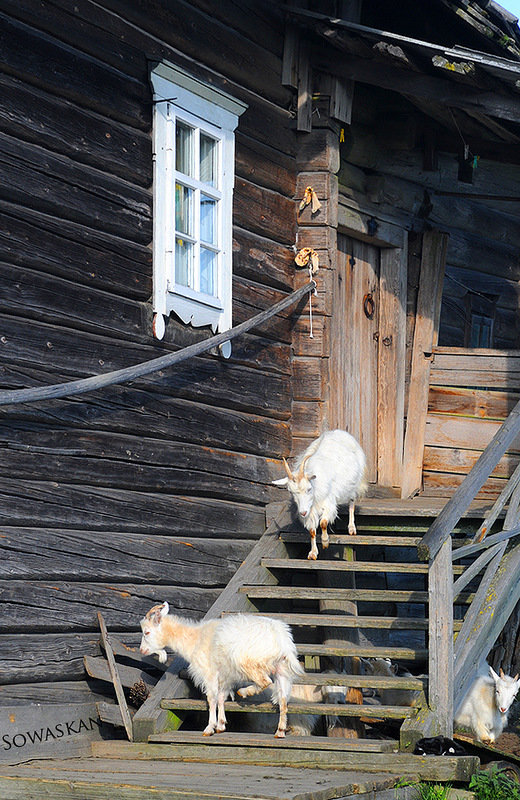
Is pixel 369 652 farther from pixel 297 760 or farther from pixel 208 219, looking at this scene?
pixel 208 219

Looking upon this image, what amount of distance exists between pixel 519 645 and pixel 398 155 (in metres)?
4.75

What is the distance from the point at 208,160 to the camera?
8.43 m

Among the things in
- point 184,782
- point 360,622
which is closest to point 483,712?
point 360,622

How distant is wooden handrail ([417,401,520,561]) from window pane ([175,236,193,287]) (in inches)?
98.4

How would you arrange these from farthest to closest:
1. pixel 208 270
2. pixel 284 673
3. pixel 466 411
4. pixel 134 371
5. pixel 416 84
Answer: pixel 466 411 → pixel 416 84 → pixel 208 270 → pixel 134 371 → pixel 284 673

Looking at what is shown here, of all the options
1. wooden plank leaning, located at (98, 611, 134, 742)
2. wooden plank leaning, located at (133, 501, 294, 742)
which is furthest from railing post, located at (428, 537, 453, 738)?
wooden plank leaning, located at (98, 611, 134, 742)

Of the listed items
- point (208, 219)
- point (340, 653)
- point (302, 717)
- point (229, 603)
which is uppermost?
point (208, 219)

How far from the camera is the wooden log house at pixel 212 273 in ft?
22.0

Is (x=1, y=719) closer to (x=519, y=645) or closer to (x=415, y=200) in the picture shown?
(x=519, y=645)

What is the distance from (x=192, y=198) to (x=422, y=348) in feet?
11.4

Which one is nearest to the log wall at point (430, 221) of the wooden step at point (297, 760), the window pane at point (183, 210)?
the window pane at point (183, 210)

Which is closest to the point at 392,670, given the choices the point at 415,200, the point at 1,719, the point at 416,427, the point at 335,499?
the point at 335,499

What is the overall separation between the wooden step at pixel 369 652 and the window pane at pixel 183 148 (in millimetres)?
3563

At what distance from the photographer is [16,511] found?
654cm
